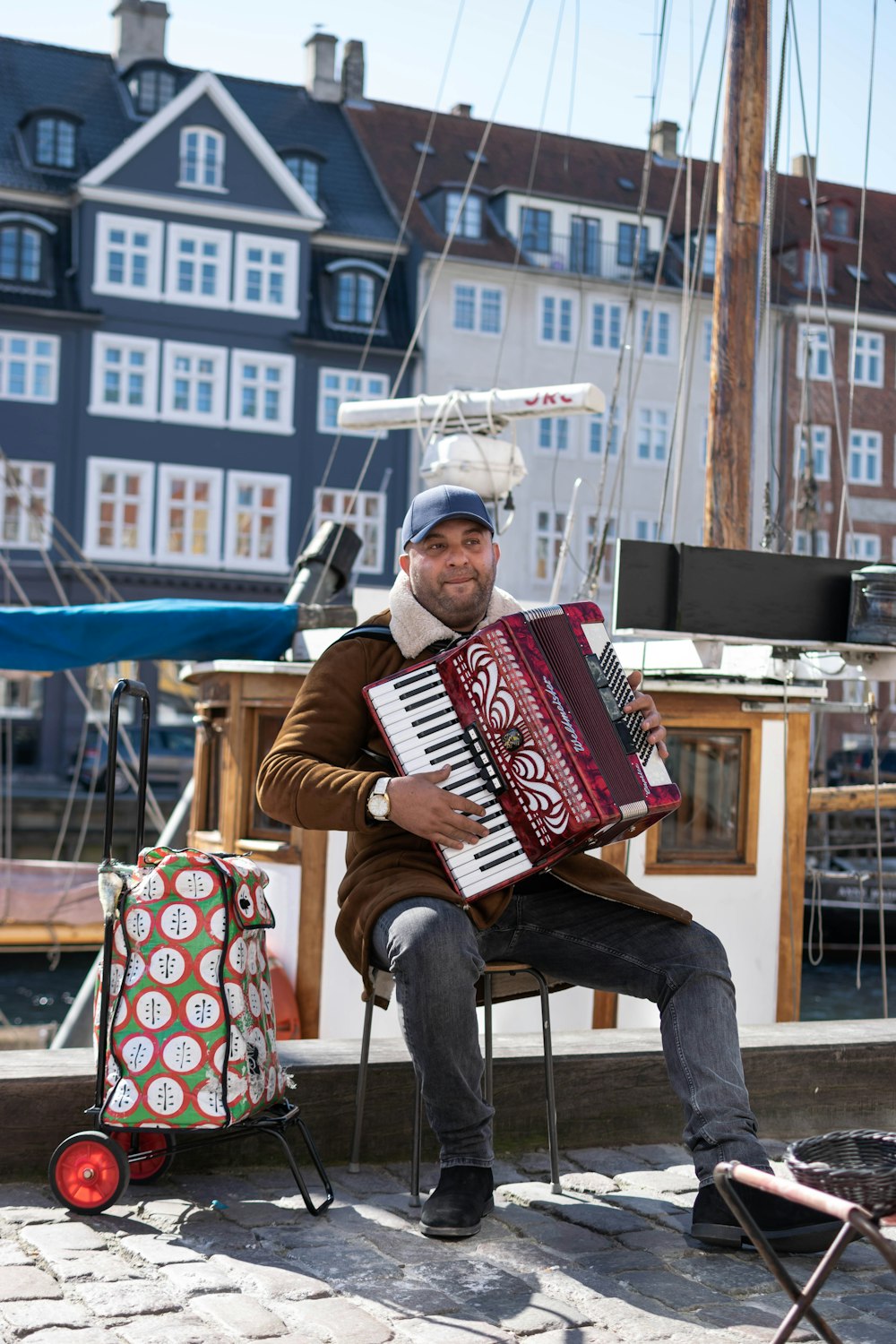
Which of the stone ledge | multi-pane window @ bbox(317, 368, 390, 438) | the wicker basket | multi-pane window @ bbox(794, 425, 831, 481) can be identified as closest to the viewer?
the wicker basket

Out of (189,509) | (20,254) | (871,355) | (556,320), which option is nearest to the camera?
(20,254)

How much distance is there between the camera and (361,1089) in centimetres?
383

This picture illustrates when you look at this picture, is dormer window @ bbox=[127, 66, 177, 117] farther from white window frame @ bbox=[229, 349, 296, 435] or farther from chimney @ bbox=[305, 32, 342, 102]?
white window frame @ bbox=[229, 349, 296, 435]

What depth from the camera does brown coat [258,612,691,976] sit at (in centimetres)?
354

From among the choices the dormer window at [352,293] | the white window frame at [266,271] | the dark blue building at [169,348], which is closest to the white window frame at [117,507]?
the dark blue building at [169,348]

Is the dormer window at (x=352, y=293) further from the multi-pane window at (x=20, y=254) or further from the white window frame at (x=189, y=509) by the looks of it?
the multi-pane window at (x=20, y=254)

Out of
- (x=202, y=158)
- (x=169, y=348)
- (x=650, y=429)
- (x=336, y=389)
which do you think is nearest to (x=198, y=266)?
(x=169, y=348)

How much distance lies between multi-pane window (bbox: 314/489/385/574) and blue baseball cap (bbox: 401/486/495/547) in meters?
29.8

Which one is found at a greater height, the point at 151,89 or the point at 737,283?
the point at 151,89

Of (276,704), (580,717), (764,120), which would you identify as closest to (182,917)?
(580,717)

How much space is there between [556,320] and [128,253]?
953 cm

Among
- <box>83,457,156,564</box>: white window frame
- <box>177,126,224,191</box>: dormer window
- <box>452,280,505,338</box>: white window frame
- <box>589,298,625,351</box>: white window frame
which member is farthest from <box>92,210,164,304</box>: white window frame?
<box>589,298,625,351</box>: white window frame

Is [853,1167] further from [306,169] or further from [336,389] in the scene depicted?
[306,169]

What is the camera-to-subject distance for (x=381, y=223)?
118ft
